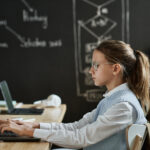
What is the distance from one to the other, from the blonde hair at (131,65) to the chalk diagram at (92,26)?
176 cm

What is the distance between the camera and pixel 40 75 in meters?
3.51

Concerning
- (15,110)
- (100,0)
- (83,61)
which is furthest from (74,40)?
(15,110)

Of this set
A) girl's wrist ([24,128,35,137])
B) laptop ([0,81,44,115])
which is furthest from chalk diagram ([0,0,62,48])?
girl's wrist ([24,128,35,137])

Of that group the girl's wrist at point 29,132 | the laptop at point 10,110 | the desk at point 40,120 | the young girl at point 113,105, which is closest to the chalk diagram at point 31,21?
the desk at point 40,120

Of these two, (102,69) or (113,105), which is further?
(102,69)

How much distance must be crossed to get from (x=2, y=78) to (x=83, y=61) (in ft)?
3.37

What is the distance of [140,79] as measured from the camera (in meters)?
1.62

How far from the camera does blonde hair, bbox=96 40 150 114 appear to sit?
5.34ft

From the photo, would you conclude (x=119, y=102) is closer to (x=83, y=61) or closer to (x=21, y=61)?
(x=83, y=61)

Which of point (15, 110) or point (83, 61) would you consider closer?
point (15, 110)

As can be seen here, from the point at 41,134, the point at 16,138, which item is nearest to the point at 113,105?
the point at 41,134

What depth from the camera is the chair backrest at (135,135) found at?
1369 mm

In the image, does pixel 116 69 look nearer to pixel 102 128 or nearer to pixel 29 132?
pixel 102 128

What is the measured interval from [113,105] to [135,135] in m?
0.19
